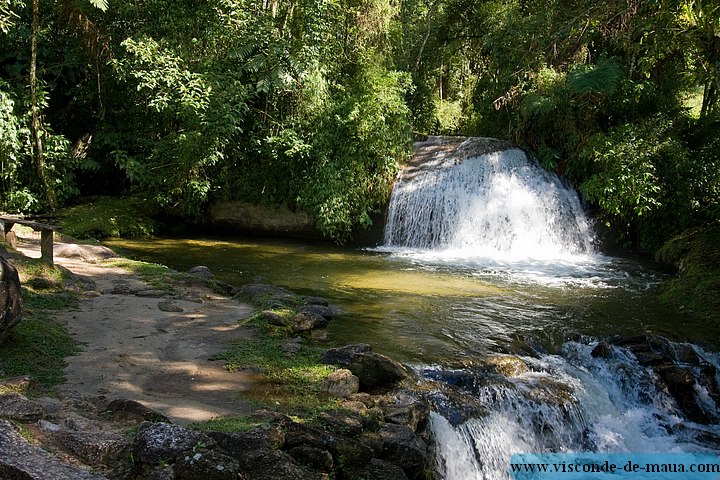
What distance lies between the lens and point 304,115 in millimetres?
14195

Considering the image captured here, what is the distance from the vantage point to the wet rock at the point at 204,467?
10.8 feet

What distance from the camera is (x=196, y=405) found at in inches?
184

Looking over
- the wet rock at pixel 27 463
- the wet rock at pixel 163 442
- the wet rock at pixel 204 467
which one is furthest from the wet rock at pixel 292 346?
the wet rock at pixel 27 463

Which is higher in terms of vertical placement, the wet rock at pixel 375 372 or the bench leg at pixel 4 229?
the bench leg at pixel 4 229

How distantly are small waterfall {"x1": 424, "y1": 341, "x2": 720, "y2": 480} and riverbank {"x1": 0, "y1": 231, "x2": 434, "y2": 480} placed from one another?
19.5 inches

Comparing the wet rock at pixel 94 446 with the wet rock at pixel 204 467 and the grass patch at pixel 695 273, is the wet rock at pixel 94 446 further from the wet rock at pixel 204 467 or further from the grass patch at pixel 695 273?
the grass patch at pixel 695 273

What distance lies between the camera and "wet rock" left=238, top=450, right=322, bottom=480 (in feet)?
11.6

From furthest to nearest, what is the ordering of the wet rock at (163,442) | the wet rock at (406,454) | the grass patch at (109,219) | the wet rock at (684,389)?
the grass patch at (109,219) < the wet rock at (684,389) < the wet rock at (406,454) < the wet rock at (163,442)

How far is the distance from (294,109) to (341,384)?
10147 mm

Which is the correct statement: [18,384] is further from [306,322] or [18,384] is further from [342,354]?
[306,322]

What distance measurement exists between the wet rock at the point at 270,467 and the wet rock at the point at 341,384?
1.43m

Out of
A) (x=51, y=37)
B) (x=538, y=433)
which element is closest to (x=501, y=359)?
(x=538, y=433)

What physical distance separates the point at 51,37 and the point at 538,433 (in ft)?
47.2

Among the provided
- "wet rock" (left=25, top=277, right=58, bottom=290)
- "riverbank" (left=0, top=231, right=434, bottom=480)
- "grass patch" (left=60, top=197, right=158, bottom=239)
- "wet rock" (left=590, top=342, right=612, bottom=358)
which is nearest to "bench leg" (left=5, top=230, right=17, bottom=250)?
"riverbank" (left=0, top=231, right=434, bottom=480)
